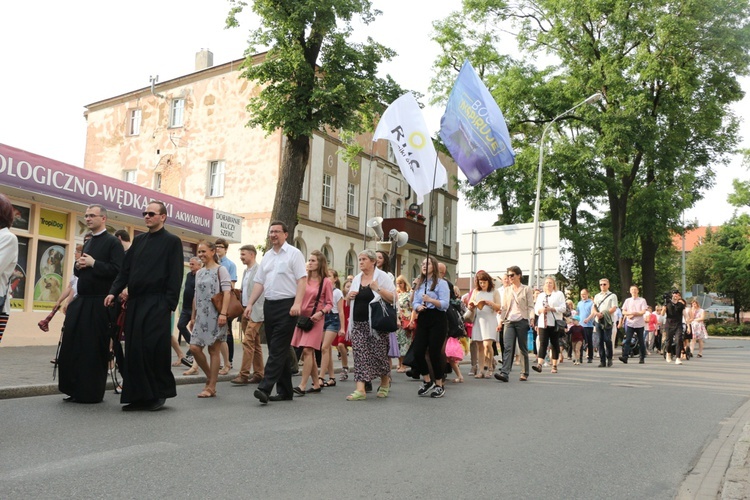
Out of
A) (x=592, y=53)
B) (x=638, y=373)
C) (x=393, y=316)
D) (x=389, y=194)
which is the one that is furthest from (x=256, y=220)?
(x=393, y=316)

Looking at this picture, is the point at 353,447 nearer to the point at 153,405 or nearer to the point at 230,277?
the point at 153,405

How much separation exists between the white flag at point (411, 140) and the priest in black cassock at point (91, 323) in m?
9.18

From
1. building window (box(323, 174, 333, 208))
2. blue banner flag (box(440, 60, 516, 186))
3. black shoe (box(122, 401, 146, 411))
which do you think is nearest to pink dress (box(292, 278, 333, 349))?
black shoe (box(122, 401, 146, 411))

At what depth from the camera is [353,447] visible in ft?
20.3

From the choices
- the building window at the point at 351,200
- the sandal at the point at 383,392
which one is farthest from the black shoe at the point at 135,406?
the building window at the point at 351,200

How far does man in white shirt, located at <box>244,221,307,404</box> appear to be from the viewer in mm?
8594

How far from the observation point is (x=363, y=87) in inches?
798

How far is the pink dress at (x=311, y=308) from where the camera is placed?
31.9 ft

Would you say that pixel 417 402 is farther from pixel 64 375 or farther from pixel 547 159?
pixel 547 159

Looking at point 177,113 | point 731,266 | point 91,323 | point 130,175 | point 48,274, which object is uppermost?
point 177,113

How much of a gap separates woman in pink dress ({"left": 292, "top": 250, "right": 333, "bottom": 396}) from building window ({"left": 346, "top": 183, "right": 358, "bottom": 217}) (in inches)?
1090

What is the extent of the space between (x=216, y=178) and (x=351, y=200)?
23.5 ft

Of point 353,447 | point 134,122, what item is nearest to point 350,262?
point 134,122

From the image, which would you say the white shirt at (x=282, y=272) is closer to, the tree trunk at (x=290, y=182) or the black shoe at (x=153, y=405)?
the black shoe at (x=153, y=405)
